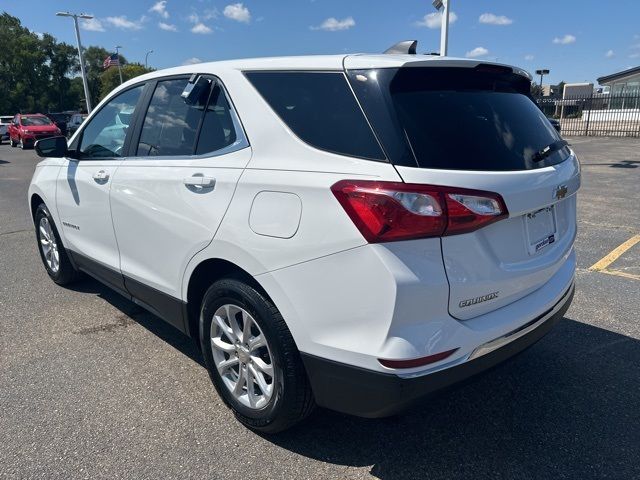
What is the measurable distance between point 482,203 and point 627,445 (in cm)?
153

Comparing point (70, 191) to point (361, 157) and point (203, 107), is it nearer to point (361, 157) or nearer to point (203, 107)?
point (203, 107)

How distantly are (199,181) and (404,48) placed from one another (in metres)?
1.33

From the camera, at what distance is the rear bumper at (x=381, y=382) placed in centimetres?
199

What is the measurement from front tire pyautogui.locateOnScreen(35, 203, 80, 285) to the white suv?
6.71 ft

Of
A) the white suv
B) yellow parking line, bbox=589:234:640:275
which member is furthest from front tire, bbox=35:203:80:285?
yellow parking line, bbox=589:234:640:275

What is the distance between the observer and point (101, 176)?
357 centimetres

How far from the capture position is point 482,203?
6.64 feet

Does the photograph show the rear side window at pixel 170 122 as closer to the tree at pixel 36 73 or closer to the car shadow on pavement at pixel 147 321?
the car shadow on pavement at pixel 147 321

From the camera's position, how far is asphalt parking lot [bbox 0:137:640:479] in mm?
2424

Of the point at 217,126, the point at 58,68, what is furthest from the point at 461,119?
the point at 58,68

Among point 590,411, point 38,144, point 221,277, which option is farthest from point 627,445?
point 38,144

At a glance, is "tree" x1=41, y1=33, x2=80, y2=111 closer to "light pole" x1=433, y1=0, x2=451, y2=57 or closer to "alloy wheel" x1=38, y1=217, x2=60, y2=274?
"light pole" x1=433, y1=0, x2=451, y2=57

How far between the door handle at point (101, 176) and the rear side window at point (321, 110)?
60.4 inches

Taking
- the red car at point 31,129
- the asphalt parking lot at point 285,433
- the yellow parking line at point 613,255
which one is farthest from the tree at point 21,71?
the yellow parking line at point 613,255
